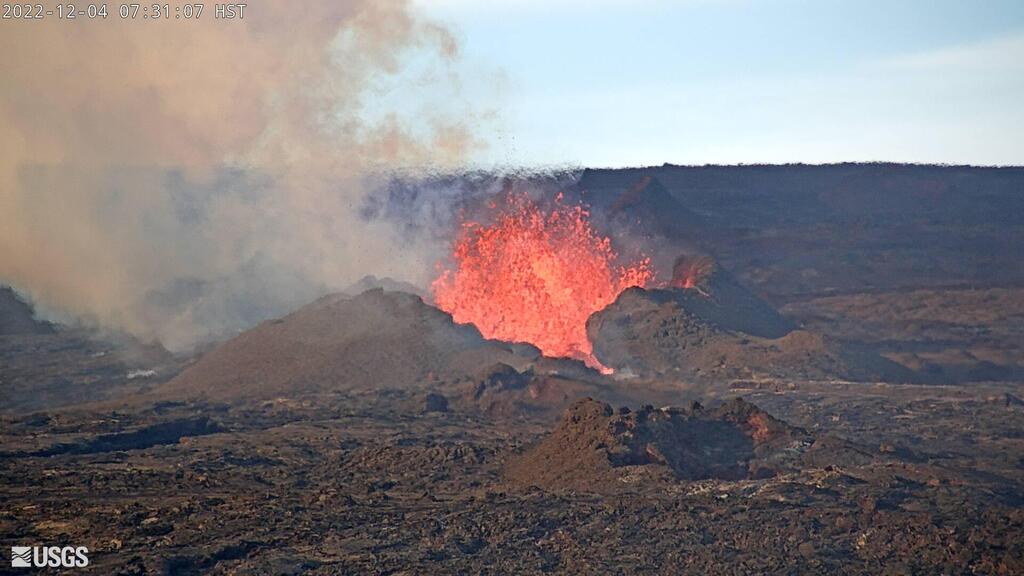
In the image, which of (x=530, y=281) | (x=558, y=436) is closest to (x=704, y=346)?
(x=530, y=281)

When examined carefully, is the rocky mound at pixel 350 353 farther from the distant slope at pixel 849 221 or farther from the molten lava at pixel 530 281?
the distant slope at pixel 849 221

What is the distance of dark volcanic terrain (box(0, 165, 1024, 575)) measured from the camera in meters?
36.0

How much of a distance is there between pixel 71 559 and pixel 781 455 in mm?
23250

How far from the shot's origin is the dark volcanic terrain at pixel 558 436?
36031 millimetres

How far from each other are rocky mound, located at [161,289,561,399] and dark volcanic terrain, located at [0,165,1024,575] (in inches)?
6.0

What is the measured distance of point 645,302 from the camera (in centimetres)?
7438

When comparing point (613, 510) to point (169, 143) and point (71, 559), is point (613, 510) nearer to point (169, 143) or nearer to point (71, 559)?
point (71, 559)

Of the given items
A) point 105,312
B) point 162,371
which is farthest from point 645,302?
point 105,312

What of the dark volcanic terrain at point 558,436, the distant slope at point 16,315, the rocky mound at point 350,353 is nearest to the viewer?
the dark volcanic terrain at point 558,436

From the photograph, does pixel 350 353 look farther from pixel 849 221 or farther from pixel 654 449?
pixel 849 221

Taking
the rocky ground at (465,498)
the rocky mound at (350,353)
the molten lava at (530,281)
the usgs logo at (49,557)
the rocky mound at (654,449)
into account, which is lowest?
the usgs logo at (49,557)

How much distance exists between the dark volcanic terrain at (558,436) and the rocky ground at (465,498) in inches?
5.3

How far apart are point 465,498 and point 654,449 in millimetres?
7012

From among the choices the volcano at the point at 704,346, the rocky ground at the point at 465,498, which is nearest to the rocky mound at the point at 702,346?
the volcano at the point at 704,346
